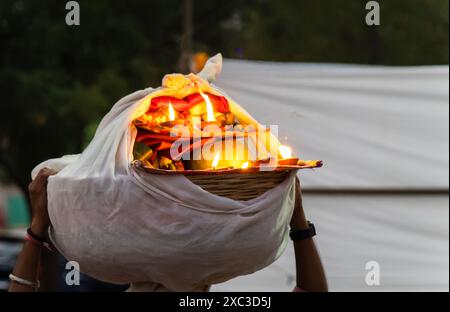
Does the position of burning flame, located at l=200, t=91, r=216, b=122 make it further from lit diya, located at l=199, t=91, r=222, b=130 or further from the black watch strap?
the black watch strap

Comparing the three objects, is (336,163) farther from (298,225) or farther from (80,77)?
(80,77)

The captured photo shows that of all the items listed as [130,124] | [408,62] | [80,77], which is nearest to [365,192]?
[130,124]

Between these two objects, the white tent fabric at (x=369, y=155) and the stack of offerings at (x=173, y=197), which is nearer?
the stack of offerings at (x=173, y=197)

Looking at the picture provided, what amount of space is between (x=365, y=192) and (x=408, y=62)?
10084 millimetres

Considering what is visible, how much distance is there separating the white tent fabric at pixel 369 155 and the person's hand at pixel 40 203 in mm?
2856

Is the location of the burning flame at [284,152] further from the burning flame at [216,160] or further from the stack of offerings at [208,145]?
the burning flame at [216,160]

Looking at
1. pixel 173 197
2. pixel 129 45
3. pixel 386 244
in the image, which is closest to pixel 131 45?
pixel 129 45

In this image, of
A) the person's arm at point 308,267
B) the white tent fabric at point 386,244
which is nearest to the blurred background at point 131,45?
the white tent fabric at point 386,244

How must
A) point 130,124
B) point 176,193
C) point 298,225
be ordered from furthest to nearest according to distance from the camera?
point 298,225, point 130,124, point 176,193

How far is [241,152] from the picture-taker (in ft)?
8.18

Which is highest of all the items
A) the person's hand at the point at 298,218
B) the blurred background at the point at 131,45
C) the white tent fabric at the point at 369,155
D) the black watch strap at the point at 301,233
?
the blurred background at the point at 131,45

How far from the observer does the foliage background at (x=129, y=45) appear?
13008 mm

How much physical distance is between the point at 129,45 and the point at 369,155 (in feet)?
28.9
